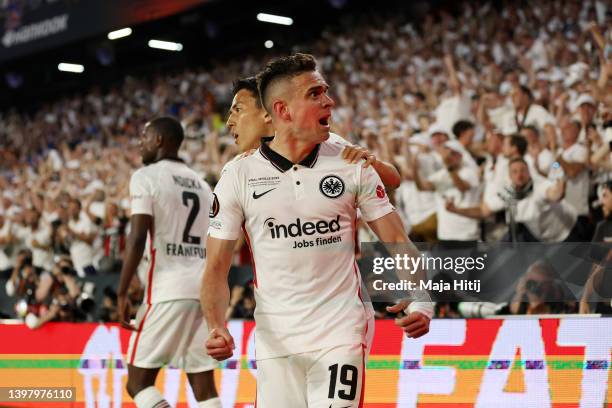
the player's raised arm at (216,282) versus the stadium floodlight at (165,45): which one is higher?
the stadium floodlight at (165,45)

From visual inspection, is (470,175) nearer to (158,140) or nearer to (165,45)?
(158,140)

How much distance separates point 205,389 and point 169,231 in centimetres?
109

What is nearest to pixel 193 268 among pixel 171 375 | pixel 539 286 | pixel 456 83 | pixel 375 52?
pixel 171 375

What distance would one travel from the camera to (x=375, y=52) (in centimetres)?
1788

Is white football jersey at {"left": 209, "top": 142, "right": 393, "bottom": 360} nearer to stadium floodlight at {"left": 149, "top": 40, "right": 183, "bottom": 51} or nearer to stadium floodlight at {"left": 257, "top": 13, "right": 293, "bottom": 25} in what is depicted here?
stadium floodlight at {"left": 257, "top": 13, "right": 293, "bottom": 25}

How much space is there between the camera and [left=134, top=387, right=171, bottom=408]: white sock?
5.98 meters

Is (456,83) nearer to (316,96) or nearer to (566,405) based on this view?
(566,405)

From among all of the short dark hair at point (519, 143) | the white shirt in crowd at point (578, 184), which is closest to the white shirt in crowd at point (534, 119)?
the short dark hair at point (519, 143)

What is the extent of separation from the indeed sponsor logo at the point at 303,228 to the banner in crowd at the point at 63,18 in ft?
52.1

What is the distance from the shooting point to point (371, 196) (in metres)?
4.03

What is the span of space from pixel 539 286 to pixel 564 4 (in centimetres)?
891

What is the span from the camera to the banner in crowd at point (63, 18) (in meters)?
20.6

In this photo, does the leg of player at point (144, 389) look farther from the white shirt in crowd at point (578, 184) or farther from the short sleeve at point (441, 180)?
the short sleeve at point (441, 180)

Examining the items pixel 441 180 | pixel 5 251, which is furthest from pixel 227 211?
pixel 5 251
